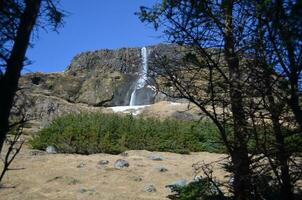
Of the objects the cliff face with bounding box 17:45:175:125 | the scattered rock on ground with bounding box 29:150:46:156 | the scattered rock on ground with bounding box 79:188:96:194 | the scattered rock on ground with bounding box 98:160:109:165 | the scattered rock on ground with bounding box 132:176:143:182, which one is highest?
the cliff face with bounding box 17:45:175:125

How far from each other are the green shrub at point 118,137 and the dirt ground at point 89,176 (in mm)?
651

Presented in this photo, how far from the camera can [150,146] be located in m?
12.9

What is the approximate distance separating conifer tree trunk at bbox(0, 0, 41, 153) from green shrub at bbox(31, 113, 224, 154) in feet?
26.4

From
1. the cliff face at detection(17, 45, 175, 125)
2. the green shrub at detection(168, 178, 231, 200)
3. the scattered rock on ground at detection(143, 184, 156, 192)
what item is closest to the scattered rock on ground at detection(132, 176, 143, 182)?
the scattered rock on ground at detection(143, 184, 156, 192)

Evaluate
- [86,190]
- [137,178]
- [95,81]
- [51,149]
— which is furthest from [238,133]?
[95,81]

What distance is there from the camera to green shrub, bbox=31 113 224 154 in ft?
41.0

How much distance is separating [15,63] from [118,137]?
938 centimetres

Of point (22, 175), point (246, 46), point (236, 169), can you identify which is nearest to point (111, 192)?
point (22, 175)

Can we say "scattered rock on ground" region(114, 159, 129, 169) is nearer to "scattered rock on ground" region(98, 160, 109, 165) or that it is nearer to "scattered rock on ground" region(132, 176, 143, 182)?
"scattered rock on ground" region(98, 160, 109, 165)

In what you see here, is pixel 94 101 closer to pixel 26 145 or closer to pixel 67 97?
pixel 67 97

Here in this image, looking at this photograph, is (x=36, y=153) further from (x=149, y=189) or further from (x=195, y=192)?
(x=195, y=192)

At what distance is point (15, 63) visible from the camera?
430cm

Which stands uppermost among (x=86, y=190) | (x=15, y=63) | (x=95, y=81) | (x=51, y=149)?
(x=95, y=81)

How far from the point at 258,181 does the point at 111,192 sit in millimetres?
4096
